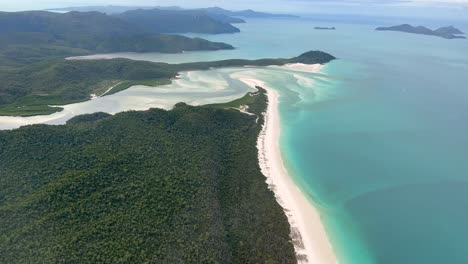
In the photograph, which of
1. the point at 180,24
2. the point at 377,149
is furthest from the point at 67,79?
the point at 180,24

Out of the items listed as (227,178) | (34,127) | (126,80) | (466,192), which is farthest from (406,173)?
(126,80)

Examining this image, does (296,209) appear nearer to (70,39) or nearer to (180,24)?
A: (70,39)

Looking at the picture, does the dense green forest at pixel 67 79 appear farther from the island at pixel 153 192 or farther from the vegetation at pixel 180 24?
the vegetation at pixel 180 24

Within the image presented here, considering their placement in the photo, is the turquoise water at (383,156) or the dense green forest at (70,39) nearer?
the turquoise water at (383,156)

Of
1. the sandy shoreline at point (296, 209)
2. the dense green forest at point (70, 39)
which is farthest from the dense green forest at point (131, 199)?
Answer: the dense green forest at point (70, 39)

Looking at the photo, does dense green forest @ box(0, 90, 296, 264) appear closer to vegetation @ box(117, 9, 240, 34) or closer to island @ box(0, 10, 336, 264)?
island @ box(0, 10, 336, 264)

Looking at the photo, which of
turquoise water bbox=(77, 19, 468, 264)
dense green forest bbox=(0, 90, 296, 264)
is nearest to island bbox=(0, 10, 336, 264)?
dense green forest bbox=(0, 90, 296, 264)

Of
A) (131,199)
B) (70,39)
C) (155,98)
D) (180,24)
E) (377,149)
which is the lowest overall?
(377,149)
